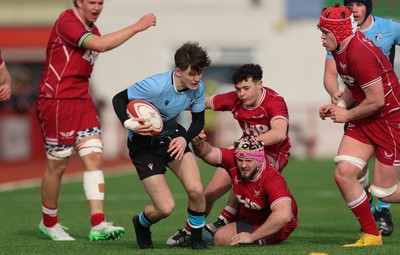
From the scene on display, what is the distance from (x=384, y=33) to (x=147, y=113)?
9.01 feet

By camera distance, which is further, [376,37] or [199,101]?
[376,37]

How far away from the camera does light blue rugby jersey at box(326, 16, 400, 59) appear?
1002 centimetres

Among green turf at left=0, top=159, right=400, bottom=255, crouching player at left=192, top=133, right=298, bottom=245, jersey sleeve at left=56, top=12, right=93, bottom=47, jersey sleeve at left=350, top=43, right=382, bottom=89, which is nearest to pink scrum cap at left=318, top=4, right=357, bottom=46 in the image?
jersey sleeve at left=350, top=43, right=382, bottom=89

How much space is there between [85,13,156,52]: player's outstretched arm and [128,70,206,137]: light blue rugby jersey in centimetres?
57

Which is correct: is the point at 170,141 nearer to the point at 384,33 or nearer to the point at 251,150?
the point at 251,150

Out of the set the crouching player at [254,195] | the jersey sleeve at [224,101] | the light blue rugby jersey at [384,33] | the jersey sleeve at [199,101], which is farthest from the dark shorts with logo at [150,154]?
the light blue rugby jersey at [384,33]

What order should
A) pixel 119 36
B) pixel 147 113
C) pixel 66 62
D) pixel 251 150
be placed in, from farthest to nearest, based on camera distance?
pixel 66 62, pixel 119 36, pixel 251 150, pixel 147 113

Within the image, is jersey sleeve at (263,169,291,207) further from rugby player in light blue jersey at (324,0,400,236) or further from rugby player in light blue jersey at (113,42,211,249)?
rugby player in light blue jersey at (324,0,400,236)

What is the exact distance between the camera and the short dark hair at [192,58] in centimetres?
866

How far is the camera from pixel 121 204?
14680 mm

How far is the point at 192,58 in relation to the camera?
341 inches

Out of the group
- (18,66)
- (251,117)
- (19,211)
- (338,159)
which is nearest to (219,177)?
(251,117)

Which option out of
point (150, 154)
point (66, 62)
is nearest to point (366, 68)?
point (150, 154)

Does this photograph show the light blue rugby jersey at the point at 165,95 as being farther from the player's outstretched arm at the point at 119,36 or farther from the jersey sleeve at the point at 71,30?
the jersey sleeve at the point at 71,30
